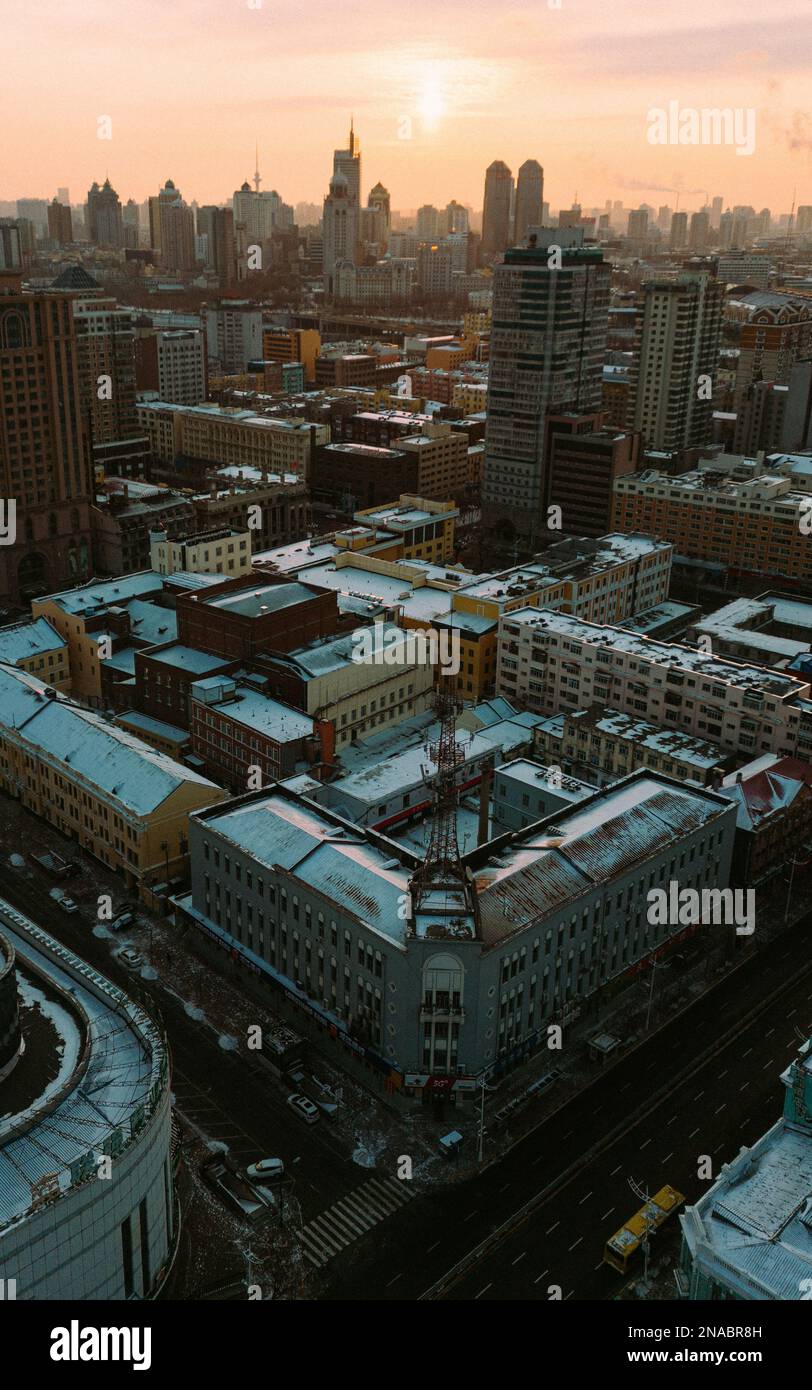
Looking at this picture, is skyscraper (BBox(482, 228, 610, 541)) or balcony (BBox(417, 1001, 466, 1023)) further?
skyscraper (BBox(482, 228, 610, 541))

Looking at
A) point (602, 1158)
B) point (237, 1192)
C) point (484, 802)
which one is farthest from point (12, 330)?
point (602, 1158)

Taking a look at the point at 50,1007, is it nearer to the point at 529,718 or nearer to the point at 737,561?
the point at 529,718

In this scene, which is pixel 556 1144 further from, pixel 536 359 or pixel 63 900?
pixel 536 359

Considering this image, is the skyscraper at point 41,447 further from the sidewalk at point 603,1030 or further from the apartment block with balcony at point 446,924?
the sidewalk at point 603,1030

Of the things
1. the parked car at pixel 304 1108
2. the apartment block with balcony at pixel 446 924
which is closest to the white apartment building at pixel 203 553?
the apartment block with balcony at pixel 446 924

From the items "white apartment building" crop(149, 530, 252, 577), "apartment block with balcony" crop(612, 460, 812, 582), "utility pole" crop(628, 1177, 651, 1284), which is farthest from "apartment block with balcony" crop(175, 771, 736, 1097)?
"apartment block with balcony" crop(612, 460, 812, 582)

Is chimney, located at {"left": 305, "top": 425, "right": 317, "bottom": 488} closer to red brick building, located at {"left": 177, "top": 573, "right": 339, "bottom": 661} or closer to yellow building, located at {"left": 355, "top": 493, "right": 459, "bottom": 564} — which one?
yellow building, located at {"left": 355, "top": 493, "right": 459, "bottom": 564}
